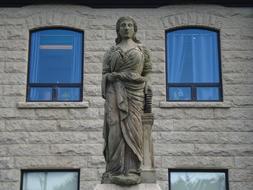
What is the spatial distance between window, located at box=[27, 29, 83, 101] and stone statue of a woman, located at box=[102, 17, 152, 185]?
589cm

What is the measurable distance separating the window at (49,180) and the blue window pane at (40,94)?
2.06 m

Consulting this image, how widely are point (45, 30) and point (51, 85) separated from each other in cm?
172

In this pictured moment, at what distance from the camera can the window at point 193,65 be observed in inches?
642

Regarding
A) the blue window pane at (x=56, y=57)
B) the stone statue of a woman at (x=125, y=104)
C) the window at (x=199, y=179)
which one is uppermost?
the blue window pane at (x=56, y=57)

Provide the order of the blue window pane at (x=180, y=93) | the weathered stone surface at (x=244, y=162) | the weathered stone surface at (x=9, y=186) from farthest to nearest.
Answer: the blue window pane at (x=180, y=93)
the weathered stone surface at (x=244, y=162)
the weathered stone surface at (x=9, y=186)

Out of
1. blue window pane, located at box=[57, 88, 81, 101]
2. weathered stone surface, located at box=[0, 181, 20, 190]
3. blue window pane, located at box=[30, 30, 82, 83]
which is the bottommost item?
weathered stone surface, located at box=[0, 181, 20, 190]

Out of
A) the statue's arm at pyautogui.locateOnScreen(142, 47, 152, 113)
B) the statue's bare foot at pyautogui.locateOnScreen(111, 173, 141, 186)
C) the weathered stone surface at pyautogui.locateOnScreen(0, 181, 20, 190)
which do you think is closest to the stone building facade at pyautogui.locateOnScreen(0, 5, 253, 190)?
the weathered stone surface at pyautogui.locateOnScreen(0, 181, 20, 190)

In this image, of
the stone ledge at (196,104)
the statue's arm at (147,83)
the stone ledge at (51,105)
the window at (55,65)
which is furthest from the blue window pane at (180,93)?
the statue's arm at (147,83)

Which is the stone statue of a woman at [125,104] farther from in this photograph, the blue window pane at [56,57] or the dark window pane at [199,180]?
the blue window pane at [56,57]

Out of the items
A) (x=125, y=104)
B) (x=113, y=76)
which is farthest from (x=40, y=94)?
(x=125, y=104)

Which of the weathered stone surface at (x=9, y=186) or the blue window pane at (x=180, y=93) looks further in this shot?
the blue window pane at (x=180, y=93)

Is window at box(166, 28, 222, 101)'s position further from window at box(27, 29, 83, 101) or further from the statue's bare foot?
the statue's bare foot

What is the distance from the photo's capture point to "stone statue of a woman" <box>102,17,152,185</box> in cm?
973

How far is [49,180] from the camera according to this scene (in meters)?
15.5
